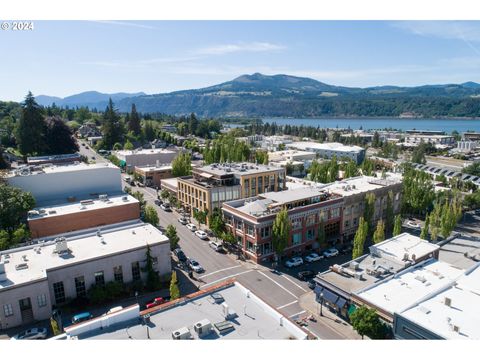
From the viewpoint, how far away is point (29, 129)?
247ft

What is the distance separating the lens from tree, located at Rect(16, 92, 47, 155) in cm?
7488

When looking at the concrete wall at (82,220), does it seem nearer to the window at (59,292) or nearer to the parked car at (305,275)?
the window at (59,292)

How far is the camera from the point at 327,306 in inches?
1316

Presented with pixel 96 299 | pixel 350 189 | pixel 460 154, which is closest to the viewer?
pixel 96 299

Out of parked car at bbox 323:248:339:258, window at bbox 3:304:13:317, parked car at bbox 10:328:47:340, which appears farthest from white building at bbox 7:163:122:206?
parked car at bbox 323:248:339:258

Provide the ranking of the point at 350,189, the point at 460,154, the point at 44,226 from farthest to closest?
1. the point at 460,154
2. the point at 350,189
3. the point at 44,226

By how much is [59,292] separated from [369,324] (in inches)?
1086

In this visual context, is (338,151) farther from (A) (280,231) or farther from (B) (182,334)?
(B) (182,334)

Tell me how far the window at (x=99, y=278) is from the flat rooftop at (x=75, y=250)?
5.70ft

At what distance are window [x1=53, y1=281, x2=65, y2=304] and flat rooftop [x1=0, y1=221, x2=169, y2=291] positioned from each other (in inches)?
69.4

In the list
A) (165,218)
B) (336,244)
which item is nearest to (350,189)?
(336,244)

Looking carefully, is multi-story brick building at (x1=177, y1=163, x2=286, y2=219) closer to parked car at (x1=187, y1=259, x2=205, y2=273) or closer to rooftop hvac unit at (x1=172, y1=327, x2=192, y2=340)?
parked car at (x1=187, y1=259, x2=205, y2=273)

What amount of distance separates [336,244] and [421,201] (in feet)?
72.2

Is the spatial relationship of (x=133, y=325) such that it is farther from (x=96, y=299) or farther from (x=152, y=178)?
(x=152, y=178)
